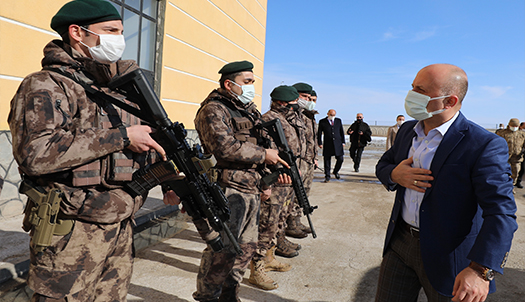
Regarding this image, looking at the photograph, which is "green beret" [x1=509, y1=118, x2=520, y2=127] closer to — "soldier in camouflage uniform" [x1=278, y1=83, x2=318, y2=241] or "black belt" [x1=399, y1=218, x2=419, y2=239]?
"soldier in camouflage uniform" [x1=278, y1=83, x2=318, y2=241]

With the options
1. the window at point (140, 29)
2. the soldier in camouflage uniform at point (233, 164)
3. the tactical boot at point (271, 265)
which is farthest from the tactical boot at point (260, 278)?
the window at point (140, 29)

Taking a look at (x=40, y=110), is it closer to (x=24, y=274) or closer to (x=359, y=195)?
(x=24, y=274)

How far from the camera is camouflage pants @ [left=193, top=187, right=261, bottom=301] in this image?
244cm

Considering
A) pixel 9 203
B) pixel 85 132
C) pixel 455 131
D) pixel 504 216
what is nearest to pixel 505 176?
pixel 504 216

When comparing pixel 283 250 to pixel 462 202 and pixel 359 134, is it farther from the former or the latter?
pixel 359 134

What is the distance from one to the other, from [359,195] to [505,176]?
6158 millimetres

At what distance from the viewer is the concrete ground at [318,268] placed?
3004 millimetres

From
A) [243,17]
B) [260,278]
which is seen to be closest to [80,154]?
[260,278]

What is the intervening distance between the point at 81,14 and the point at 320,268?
3.12m

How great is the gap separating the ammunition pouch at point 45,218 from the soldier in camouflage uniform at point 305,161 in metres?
3.30

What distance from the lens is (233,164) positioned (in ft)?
8.70

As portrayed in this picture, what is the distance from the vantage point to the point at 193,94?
7176 mm

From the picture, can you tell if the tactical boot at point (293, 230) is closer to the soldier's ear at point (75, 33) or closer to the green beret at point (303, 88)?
the green beret at point (303, 88)

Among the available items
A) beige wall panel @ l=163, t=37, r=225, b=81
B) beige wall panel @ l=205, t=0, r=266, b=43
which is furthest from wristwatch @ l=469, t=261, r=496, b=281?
beige wall panel @ l=205, t=0, r=266, b=43
